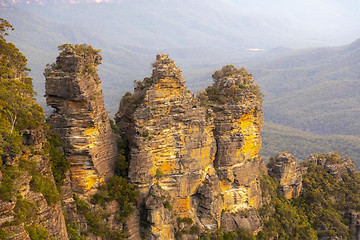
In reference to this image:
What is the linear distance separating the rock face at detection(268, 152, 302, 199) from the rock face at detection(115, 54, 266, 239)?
9259 mm

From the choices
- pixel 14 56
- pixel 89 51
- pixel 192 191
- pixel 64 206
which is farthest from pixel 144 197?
pixel 14 56

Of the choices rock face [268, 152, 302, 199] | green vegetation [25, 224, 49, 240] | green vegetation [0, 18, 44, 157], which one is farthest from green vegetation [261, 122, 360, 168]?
green vegetation [25, 224, 49, 240]

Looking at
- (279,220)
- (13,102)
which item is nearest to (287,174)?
(279,220)

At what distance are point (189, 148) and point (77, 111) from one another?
37.2 feet

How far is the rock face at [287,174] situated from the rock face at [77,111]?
28379 mm

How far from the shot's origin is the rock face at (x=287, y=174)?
49.3m

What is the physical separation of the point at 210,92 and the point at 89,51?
14.9 meters

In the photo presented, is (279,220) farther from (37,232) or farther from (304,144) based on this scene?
(304,144)

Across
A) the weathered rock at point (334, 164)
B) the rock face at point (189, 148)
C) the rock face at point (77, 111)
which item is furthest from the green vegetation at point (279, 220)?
the rock face at point (77, 111)

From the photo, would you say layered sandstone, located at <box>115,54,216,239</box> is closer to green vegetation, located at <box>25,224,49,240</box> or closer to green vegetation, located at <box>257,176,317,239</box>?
green vegetation, located at <box>257,176,317,239</box>

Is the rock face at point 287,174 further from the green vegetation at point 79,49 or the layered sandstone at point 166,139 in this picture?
the green vegetation at point 79,49

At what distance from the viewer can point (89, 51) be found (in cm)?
3064

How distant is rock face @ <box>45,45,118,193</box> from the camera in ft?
93.2

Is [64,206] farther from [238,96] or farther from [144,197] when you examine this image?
[238,96]
